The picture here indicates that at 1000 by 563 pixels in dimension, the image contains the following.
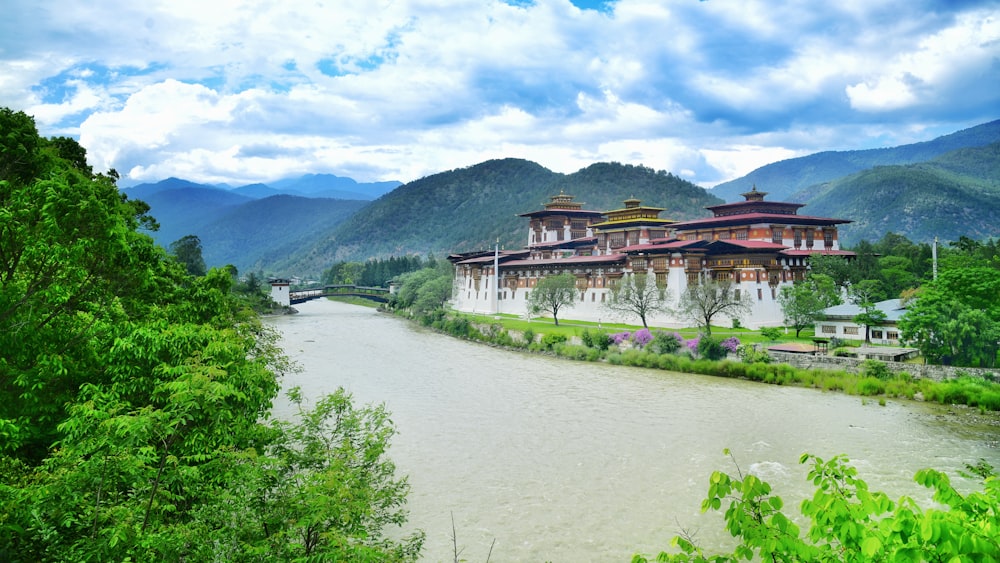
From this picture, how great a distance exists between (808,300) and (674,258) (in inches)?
349

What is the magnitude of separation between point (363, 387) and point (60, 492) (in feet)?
62.2

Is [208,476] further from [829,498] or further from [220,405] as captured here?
[829,498]

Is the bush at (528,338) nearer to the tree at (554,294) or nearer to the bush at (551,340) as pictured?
the bush at (551,340)

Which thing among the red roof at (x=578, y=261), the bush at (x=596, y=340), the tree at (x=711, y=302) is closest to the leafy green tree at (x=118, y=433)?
the bush at (x=596, y=340)

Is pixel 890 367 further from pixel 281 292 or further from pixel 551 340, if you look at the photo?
pixel 281 292

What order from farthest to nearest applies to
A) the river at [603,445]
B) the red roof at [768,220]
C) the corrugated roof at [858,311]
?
the red roof at [768,220] → the corrugated roof at [858,311] → the river at [603,445]

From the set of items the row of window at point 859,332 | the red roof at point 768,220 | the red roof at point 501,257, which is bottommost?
the row of window at point 859,332

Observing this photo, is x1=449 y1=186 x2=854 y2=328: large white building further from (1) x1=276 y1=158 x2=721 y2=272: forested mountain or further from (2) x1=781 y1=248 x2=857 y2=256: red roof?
(1) x1=276 y1=158 x2=721 y2=272: forested mountain

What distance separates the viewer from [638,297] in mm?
38906

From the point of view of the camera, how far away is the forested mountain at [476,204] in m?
111

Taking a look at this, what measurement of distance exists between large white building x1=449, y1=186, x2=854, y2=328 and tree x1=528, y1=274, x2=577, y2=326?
1.83m

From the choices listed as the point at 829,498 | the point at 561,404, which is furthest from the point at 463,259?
the point at 829,498

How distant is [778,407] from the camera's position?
69.3ft

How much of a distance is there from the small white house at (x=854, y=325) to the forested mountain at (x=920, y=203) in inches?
2570
